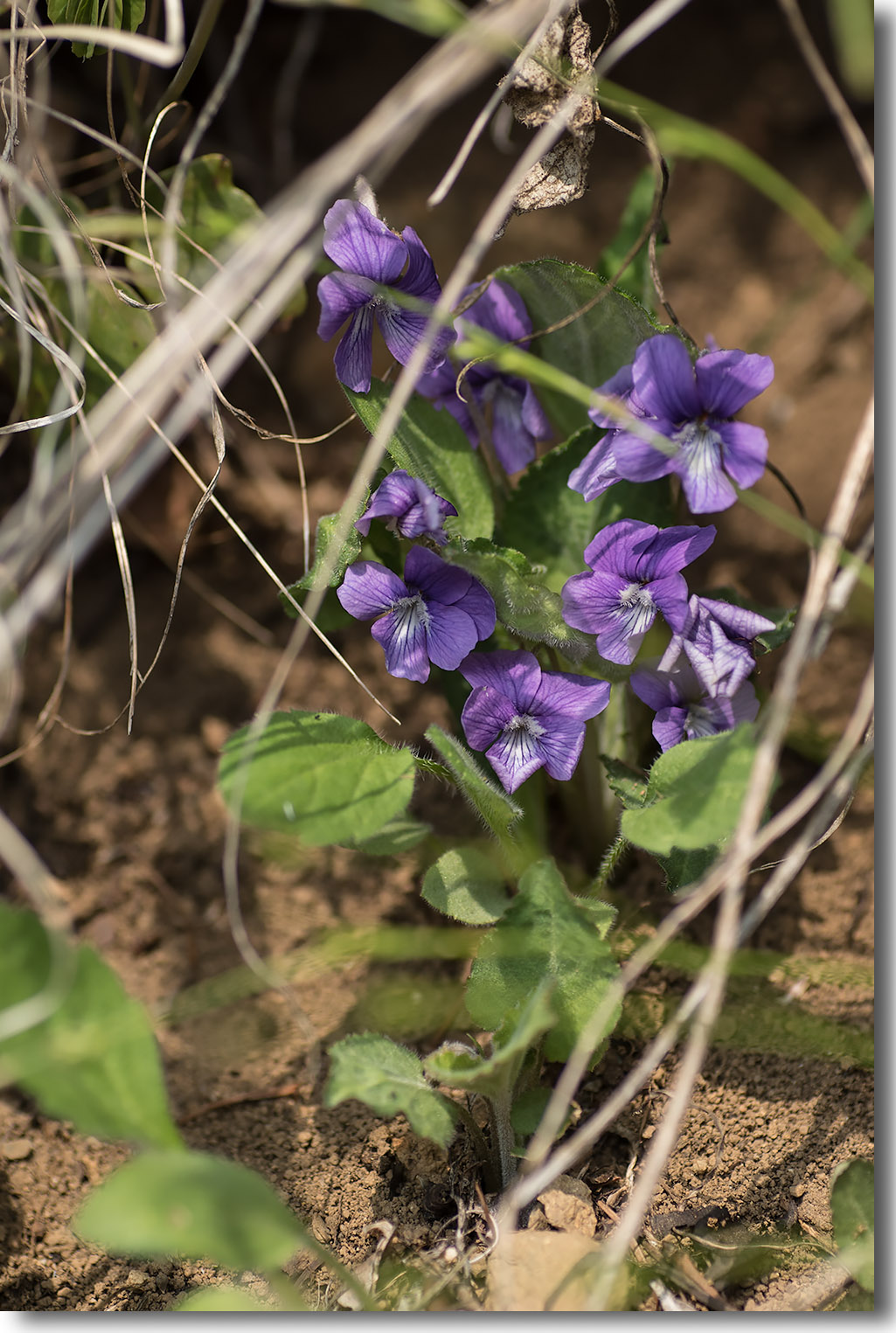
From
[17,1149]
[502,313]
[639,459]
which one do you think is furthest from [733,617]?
[17,1149]

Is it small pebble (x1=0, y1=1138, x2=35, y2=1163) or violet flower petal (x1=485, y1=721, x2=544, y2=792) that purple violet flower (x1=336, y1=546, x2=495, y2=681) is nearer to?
violet flower petal (x1=485, y1=721, x2=544, y2=792)

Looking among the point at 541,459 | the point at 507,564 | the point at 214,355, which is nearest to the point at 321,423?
the point at 214,355

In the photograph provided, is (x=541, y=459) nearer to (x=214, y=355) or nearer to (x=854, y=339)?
(x=214, y=355)

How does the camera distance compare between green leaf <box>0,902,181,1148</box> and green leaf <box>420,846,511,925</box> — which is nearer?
green leaf <box>0,902,181,1148</box>

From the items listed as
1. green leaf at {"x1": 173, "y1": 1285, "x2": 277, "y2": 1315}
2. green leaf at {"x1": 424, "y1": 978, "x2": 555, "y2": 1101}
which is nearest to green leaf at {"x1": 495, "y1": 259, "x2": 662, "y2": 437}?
green leaf at {"x1": 424, "y1": 978, "x2": 555, "y2": 1101}

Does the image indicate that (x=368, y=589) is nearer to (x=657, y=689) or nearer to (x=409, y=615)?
(x=409, y=615)

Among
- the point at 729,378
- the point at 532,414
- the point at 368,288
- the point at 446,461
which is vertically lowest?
the point at 446,461

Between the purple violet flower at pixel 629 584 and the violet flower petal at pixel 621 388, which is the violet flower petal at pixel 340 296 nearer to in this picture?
the violet flower petal at pixel 621 388
